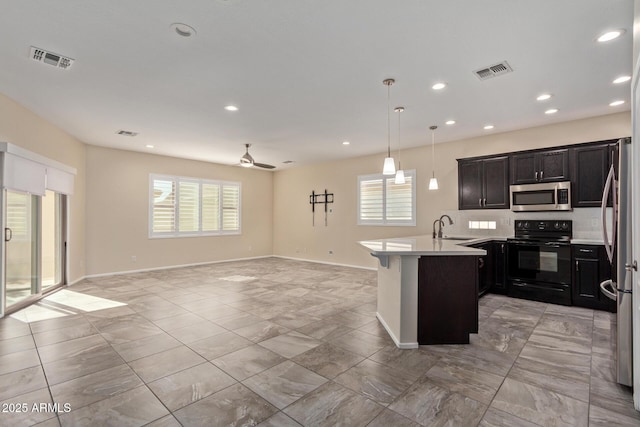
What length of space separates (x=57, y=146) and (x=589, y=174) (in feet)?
27.8

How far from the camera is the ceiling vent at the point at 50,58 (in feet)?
9.27

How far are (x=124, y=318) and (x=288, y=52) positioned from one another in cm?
371

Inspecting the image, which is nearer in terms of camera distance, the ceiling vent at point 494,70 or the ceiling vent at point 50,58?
the ceiling vent at point 50,58

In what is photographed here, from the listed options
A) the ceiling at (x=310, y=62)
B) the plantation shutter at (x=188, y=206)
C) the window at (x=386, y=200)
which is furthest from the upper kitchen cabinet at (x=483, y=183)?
the plantation shutter at (x=188, y=206)

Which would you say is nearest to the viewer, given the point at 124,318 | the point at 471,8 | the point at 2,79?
the point at 471,8

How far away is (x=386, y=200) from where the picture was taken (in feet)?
23.4

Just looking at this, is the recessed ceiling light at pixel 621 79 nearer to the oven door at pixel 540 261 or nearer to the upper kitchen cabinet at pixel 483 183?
the upper kitchen cabinet at pixel 483 183

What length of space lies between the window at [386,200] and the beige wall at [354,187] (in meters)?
0.16

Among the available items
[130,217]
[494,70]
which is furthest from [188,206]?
[494,70]

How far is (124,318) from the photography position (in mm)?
3865

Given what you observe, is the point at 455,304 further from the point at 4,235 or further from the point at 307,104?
the point at 4,235

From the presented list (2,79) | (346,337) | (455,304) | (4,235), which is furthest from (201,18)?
(4,235)

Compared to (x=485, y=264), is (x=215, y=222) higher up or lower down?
higher up

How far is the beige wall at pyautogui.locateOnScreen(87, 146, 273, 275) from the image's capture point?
6.48 meters
